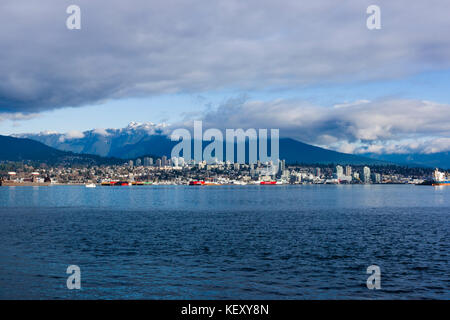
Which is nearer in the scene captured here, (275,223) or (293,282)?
(293,282)

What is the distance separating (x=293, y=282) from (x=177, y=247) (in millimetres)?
21684

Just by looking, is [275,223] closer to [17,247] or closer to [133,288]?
[17,247]

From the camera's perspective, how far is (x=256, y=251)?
52375 mm

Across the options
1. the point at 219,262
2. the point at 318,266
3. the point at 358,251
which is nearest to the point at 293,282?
the point at 318,266
